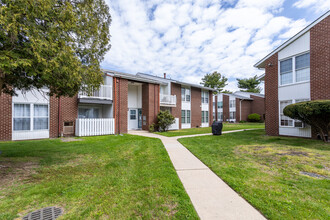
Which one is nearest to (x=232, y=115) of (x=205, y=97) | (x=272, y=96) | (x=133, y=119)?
(x=205, y=97)

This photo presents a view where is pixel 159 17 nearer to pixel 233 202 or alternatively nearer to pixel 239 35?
pixel 239 35

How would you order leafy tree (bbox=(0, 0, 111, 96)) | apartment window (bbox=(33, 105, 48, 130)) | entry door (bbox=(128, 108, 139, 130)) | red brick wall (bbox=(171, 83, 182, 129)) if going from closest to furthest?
leafy tree (bbox=(0, 0, 111, 96)) → apartment window (bbox=(33, 105, 48, 130)) → entry door (bbox=(128, 108, 139, 130)) → red brick wall (bbox=(171, 83, 182, 129))

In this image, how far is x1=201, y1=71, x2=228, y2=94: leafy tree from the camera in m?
46.5

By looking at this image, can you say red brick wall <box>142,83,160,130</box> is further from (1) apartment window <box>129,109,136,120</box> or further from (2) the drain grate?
(2) the drain grate

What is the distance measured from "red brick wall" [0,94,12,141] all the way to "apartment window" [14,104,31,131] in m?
0.26

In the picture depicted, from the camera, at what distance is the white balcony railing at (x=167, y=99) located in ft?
54.5

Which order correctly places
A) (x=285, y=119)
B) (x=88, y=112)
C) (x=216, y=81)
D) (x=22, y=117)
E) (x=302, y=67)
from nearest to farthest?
(x=22, y=117) → (x=302, y=67) → (x=285, y=119) → (x=88, y=112) → (x=216, y=81)

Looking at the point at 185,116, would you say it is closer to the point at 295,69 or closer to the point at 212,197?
the point at 295,69

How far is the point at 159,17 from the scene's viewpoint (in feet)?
32.9

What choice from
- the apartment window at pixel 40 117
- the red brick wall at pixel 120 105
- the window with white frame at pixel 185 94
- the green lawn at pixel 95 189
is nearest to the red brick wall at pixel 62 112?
the apartment window at pixel 40 117

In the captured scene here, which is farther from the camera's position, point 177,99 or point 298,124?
point 177,99

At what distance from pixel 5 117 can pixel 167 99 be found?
1258 cm

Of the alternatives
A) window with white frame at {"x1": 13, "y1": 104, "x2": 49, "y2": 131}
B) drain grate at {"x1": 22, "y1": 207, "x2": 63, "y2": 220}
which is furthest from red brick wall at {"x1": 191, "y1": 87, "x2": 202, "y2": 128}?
drain grate at {"x1": 22, "y1": 207, "x2": 63, "y2": 220}

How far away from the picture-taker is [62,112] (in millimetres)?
11078
